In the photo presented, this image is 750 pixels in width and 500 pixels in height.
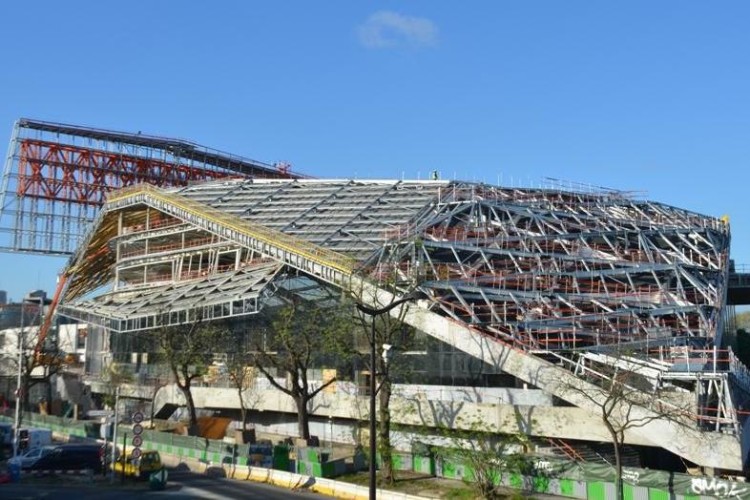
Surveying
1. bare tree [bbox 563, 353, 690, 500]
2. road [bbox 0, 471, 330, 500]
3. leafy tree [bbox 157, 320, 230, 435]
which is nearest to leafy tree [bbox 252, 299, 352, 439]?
leafy tree [bbox 157, 320, 230, 435]

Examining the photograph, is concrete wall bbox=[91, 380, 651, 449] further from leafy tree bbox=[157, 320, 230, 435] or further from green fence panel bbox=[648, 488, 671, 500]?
green fence panel bbox=[648, 488, 671, 500]

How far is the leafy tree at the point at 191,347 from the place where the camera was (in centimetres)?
5684

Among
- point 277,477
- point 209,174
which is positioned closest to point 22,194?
point 209,174

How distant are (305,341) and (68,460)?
15.8m

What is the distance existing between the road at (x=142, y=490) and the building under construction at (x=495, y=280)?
1149 cm

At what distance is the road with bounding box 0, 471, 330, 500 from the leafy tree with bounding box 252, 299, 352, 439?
7530 millimetres

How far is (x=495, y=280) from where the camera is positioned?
171ft

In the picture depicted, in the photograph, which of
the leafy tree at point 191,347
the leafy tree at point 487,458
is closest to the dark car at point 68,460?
the leafy tree at point 191,347

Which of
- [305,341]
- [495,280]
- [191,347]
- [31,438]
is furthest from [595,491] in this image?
[31,438]

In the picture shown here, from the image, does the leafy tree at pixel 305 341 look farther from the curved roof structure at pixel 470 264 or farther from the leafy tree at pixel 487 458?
the leafy tree at pixel 487 458

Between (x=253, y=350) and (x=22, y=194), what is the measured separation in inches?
1827

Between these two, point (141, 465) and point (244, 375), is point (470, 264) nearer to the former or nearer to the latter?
point (244, 375)

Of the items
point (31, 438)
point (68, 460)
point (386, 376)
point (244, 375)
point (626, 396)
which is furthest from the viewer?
point (244, 375)

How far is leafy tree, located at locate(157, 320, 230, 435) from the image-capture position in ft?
186
